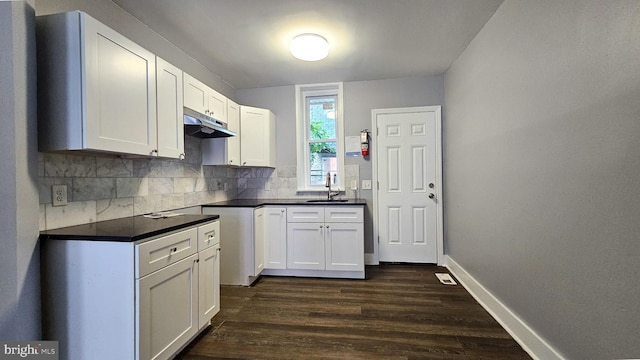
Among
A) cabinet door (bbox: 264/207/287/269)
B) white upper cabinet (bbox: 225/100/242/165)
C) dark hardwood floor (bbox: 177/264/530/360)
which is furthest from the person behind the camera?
cabinet door (bbox: 264/207/287/269)

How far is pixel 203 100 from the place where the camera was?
2.47 m

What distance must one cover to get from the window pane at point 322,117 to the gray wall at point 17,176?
282 centimetres

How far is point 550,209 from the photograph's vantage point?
1.49 meters

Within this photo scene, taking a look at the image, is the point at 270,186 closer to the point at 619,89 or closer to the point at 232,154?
the point at 232,154

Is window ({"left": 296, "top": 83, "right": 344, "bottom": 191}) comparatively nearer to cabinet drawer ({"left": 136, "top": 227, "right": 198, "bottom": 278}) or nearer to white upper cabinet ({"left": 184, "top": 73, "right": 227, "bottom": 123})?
white upper cabinet ({"left": 184, "top": 73, "right": 227, "bottom": 123})

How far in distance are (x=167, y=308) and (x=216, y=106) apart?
1.96 metres

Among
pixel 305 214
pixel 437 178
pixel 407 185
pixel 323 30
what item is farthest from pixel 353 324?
pixel 323 30

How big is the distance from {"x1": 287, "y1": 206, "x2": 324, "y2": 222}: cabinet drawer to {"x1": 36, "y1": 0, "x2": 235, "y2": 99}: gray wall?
1866 mm

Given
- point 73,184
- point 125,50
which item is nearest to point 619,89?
point 125,50

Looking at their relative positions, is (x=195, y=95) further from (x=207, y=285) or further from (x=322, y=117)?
(x=322, y=117)

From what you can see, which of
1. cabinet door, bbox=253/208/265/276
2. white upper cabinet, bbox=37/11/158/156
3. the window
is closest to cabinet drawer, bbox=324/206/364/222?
the window

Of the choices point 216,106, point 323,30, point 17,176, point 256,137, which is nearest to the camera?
point 17,176

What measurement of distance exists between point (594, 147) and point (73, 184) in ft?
9.44

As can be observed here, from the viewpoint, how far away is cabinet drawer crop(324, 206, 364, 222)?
2.96 metres
